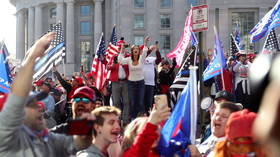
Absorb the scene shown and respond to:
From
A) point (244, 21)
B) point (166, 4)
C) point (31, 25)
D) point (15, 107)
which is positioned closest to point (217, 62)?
point (15, 107)

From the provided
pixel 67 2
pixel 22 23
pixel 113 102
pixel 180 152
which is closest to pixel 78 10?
pixel 67 2

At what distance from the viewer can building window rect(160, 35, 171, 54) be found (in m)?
55.4

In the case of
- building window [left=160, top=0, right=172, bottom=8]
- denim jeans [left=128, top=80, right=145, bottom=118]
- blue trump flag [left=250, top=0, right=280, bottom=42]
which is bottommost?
denim jeans [left=128, top=80, right=145, bottom=118]

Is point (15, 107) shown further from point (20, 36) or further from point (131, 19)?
point (20, 36)

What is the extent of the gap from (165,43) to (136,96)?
45091mm

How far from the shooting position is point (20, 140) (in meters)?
2.68

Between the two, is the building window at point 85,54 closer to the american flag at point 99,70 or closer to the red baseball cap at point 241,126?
the american flag at point 99,70

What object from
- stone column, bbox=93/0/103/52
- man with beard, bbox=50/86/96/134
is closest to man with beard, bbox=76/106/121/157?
man with beard, bbox=50/86/96/134

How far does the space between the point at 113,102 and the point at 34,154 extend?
8.75 meters

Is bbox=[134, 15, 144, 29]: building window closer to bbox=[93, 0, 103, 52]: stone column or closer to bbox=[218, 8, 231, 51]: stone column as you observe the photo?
bbox=[93, 0, 103, 52]: stone column

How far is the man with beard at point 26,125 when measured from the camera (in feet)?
8.08

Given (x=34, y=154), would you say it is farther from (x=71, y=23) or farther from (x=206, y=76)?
(x=71, y=23)

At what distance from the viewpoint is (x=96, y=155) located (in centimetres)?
338

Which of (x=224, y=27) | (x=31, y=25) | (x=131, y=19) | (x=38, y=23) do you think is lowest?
(x=224, y=27)
